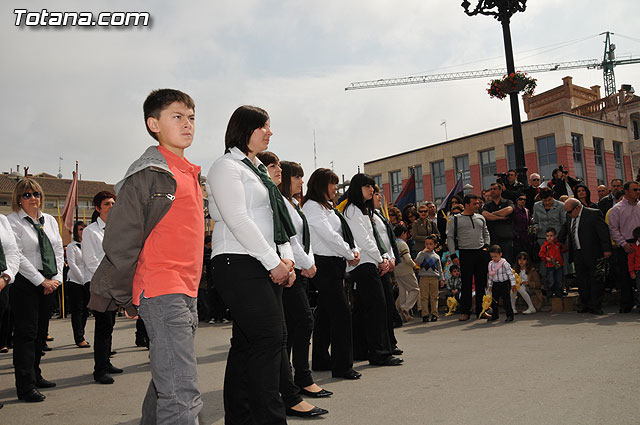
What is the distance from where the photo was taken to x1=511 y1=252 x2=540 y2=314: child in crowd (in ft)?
31.7

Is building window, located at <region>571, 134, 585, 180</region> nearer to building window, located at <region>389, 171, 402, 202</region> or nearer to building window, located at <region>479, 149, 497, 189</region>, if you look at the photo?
building window, located at <region>479, 149, 497, 189</region>

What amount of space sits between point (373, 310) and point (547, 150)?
135 feet

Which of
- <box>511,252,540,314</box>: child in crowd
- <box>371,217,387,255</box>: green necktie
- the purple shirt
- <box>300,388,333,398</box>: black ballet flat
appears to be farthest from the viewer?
<box>511,252,540,314</box>: child in crowd

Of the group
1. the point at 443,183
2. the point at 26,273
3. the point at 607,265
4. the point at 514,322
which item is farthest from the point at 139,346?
the point at 443,183

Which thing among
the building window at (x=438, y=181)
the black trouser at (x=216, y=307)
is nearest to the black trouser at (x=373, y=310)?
the black trouser at (x=216, y=307)

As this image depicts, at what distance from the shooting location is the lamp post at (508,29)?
12.3 meters

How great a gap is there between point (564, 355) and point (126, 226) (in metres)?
4.95

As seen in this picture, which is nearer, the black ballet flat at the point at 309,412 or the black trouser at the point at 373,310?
the black ballet flat at the point at 309,412

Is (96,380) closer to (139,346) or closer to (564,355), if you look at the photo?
(139,346)

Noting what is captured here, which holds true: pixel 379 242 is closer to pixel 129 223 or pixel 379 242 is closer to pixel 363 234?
pixel 363 234

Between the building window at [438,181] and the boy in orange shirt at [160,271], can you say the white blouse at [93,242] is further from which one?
the building window at [438,181]

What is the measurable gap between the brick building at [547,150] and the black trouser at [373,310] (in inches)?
1246

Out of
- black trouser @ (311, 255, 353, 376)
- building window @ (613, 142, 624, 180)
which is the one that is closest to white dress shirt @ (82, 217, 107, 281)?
black trouser @ (311, 255, 353, 376)

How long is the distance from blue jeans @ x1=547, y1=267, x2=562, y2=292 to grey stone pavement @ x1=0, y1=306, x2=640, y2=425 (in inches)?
64.0
